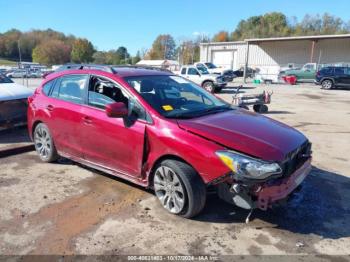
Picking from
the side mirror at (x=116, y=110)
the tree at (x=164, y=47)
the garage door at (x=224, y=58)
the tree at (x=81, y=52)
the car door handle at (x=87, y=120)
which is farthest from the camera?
the tree at (x=164, y=47)

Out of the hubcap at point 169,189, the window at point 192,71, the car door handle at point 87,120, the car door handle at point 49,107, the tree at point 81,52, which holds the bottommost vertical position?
the hubcap at point 169,189

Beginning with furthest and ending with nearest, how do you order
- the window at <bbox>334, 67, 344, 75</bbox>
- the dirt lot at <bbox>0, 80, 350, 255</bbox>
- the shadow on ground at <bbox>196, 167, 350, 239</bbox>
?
the window at <bbox>334, 67, 344, 75</bbox>, the shadow on ground at <bbox>196, 167, 350, 239</bbox>, the dirt lot at <bbox>0, 80, 350, 255</bbox>

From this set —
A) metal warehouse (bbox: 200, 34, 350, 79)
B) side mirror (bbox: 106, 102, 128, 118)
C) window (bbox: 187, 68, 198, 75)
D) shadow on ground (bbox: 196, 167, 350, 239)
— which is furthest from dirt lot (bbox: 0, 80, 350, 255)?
metal warehouse (bbox: 200, 34, 350, 79)

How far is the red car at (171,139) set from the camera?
3500 millimetres

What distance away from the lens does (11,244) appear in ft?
11.1

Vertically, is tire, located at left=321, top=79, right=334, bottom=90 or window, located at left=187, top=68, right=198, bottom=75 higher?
window, located at left=187, top=68, right=198, bottom=75

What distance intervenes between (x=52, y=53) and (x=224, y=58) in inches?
2871

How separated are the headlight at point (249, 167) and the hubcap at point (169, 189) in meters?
0.67

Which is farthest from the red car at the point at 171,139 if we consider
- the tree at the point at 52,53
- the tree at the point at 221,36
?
the tree at the point at 52,53

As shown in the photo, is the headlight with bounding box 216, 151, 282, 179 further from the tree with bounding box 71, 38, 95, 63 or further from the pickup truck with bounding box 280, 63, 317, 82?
the tree with bounding box 71, 38, 95, 63

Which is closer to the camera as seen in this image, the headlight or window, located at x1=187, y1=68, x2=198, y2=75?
the headlight

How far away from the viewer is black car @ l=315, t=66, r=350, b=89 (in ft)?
84.5

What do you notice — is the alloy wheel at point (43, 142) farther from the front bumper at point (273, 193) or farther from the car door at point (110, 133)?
the front bumper at point (273, 193)

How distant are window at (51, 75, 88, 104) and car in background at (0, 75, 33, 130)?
2.32m
